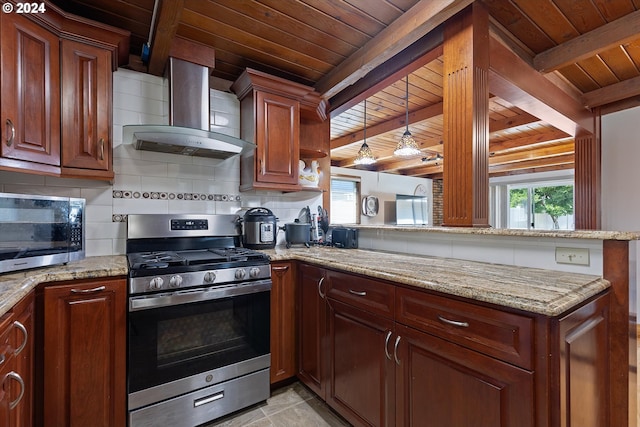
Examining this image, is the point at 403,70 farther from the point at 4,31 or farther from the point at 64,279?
the point at 64,279

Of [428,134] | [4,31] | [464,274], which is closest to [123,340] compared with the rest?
[4,31]

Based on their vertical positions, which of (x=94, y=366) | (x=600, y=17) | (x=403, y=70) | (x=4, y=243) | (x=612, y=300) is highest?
(x=600, y=17)

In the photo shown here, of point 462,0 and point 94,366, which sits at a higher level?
point 462,0

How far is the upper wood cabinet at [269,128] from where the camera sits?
225cm

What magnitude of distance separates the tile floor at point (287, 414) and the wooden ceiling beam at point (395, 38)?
7.72ft

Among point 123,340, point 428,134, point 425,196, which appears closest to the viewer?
point 123,340

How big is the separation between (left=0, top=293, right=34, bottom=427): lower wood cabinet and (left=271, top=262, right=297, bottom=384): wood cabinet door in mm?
1159

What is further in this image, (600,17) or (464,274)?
(600,17)

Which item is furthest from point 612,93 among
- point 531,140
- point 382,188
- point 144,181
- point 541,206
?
point 144,181

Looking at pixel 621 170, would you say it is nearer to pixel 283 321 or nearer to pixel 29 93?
pixel 283 321

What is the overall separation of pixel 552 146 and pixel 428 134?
8.43 feet

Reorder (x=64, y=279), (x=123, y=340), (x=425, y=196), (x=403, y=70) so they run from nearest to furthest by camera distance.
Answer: (x=64, y=279) → (x=123, y=340) → (x=403, y=70) → (x=425, y=196)

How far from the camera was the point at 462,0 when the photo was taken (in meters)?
1.54

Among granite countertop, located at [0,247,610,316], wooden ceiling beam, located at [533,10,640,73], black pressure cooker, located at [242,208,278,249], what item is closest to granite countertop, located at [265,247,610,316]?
granite countertop, located at [0,247,610,316]
